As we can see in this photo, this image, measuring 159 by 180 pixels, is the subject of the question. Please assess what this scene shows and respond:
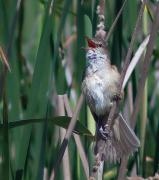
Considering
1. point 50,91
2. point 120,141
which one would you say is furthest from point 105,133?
point 50,91

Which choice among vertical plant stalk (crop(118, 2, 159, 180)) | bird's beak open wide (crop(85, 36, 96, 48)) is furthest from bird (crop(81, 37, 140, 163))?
vertical plant stalk (crop(118, 2, 159, 180))

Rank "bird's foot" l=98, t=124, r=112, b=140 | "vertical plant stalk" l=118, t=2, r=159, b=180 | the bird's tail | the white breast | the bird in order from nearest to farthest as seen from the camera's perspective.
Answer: "vertical plant stalk" l=118, t=2, r=159, b=180, "bird's foot" l=98, t=124, r=112, b=140, the bird's tail, the bird, the white breast

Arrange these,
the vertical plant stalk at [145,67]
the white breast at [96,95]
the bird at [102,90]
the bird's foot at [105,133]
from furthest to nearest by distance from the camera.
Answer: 1. the white breast at [96,95]
2. the bird at [102,90]
3. the bird's foot at [105,133]
4. the vertical plant stalk at [145,67]

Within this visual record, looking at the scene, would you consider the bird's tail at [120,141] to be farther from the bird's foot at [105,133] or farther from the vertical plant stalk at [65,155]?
the vertical plant stalk at [65,155]

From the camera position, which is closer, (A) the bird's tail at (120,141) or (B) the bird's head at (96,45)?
(A) the bird's tail at (120,141)

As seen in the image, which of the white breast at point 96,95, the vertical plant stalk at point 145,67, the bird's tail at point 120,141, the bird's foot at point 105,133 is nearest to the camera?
the vertical plant stalk at point 145,67

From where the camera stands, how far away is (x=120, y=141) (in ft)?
5.65

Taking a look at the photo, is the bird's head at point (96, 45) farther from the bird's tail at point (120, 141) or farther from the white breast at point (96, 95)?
the bird's tail at point (120, 141)

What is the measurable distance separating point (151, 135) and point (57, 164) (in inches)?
36.4

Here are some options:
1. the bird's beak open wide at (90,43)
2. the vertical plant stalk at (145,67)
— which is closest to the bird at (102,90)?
the bird's beak open wide at (90,43)

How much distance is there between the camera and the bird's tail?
5.39 feet

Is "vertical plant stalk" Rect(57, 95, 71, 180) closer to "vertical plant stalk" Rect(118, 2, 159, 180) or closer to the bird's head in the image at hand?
the bird's head

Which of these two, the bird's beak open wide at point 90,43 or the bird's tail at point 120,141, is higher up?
the bird's beak open wide at point 90,43

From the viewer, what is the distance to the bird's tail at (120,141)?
164cm
